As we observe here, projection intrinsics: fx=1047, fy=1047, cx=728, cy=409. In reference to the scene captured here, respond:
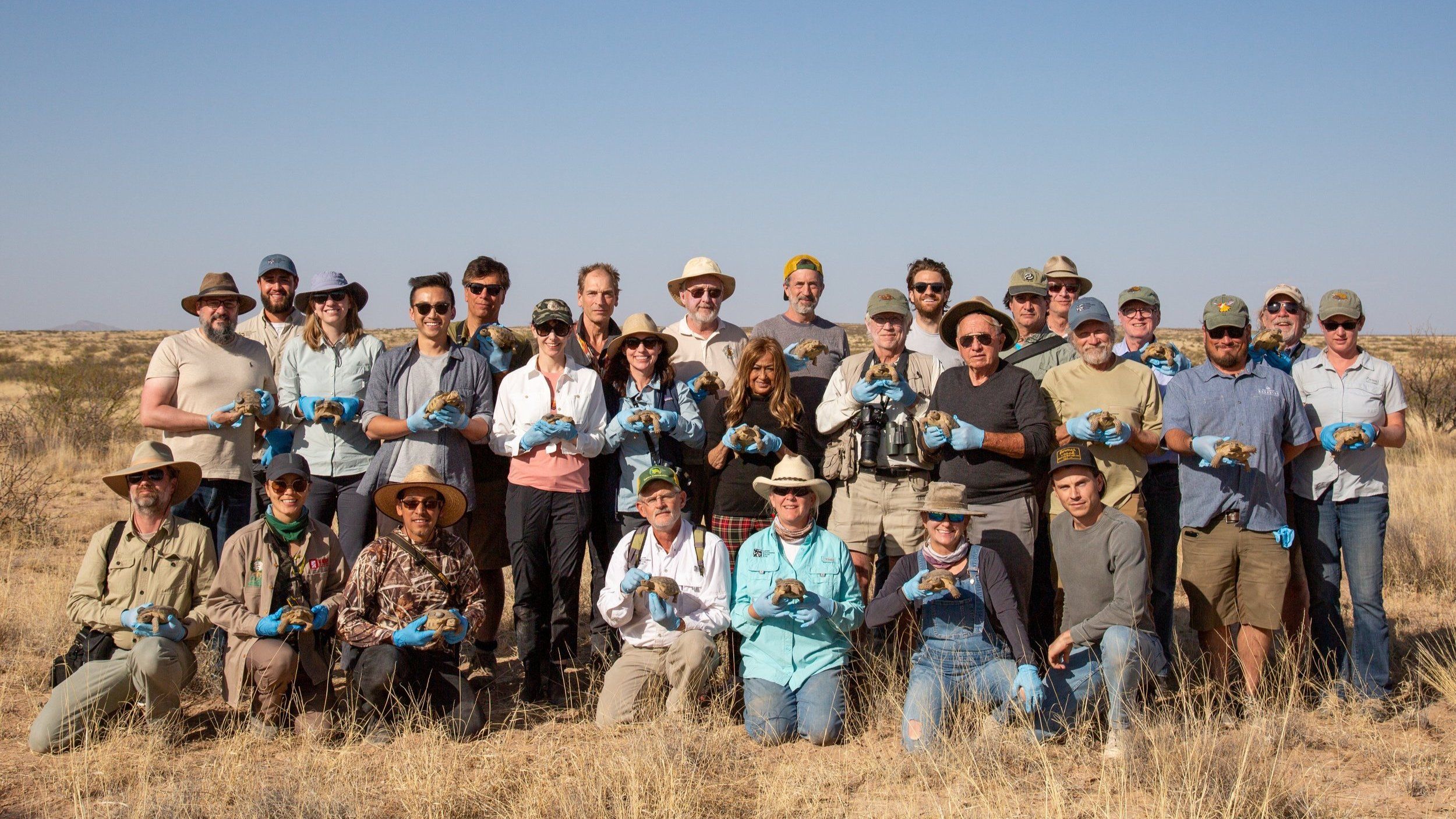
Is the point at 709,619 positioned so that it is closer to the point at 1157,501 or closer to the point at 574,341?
the point at 574,341

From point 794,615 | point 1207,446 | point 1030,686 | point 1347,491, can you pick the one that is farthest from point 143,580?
point 1347,491

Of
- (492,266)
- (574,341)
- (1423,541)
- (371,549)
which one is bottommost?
(1423,541)

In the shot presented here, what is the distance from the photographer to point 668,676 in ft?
20.7

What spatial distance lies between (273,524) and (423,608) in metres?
1.05

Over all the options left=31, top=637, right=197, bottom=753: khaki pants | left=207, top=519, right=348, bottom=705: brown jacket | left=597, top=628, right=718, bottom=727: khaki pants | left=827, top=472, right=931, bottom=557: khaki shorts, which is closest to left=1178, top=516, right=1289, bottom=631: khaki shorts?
left=827, top=472, right=931, bottom=557: khaki shorts

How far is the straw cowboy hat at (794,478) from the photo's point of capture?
6277 mm

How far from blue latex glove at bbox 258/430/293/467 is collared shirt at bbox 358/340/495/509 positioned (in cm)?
58

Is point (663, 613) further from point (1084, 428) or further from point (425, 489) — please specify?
point (1084, 428)

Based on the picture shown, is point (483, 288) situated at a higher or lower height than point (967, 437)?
higher

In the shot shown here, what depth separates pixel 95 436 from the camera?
1889cm

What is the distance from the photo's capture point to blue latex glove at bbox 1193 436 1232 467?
6.09m

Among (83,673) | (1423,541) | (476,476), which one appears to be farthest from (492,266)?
(1423,541)

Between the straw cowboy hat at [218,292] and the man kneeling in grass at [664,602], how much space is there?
10.7 feet

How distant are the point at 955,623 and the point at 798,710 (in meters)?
1.05
